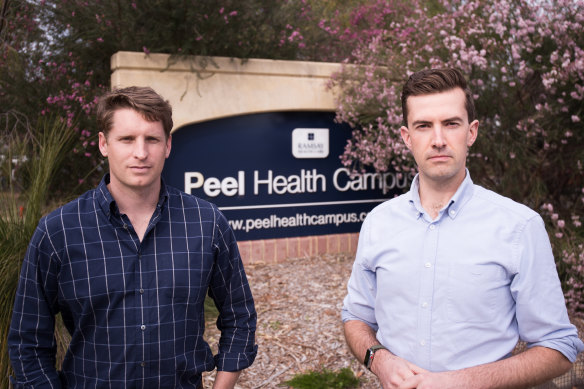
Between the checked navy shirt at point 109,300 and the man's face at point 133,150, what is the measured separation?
10 cm

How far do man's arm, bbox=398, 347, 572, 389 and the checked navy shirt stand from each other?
0.82m

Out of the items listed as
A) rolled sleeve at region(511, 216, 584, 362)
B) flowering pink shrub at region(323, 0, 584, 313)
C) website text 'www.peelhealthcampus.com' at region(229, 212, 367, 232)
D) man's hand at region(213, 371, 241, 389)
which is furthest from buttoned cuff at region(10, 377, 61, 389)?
website text 'www.peelhealthcampus.com' at region(229, 212, 367, 232)

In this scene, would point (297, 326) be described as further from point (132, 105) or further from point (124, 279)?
point (132, 105)

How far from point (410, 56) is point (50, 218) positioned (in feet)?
17.5

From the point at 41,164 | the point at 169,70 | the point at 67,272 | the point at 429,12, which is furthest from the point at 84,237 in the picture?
the point at 429,12

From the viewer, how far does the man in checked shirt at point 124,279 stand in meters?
1.89

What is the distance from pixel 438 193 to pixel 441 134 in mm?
216

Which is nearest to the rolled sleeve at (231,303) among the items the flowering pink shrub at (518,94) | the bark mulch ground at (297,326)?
the bark mulch ground at (297,326)

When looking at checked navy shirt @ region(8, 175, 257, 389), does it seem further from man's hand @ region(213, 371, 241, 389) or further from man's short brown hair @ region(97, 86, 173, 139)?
man's short brown hair @ region(97, 86, 173, 139)

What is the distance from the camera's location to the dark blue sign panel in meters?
6.68

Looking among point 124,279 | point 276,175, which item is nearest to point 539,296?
point 124,279

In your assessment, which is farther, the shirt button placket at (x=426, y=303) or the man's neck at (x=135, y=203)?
the man's neck at (x=135, y=203)

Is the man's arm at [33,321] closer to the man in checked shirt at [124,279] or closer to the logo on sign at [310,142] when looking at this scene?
the man in checked shirt at [124,279]

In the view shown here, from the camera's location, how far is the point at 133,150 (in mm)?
1964
